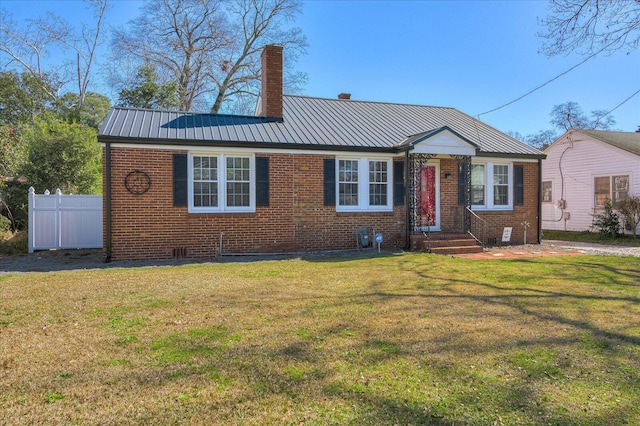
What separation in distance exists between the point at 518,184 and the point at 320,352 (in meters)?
11.8

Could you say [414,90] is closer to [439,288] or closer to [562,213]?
[562,213]

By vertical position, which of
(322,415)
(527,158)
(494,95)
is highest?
(494,95)

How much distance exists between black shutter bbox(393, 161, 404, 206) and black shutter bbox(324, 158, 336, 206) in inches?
72.6

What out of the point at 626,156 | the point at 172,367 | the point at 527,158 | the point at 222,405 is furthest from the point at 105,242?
the point at 626,156

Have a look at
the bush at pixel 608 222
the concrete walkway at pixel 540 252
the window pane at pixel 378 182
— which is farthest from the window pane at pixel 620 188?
the window pane at pixel 378 182

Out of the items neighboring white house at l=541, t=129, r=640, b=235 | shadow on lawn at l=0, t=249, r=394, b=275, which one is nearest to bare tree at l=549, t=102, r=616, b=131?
neighboring white house at l=541, t=129, r=640, b=235

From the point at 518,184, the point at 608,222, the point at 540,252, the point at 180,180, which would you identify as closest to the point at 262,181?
the point at 180,180

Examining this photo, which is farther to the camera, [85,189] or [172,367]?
[85,189]

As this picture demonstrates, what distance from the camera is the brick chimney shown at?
12852 millimetres

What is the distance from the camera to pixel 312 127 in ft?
41.1

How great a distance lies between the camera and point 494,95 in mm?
18219

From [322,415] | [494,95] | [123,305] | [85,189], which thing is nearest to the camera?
[322,415]

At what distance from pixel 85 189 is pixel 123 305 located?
12756 mm

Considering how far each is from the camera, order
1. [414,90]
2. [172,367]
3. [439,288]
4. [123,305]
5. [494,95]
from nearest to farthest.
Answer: [172,367] → [123,305] → [439,288] → [494,95] → [414,90]
